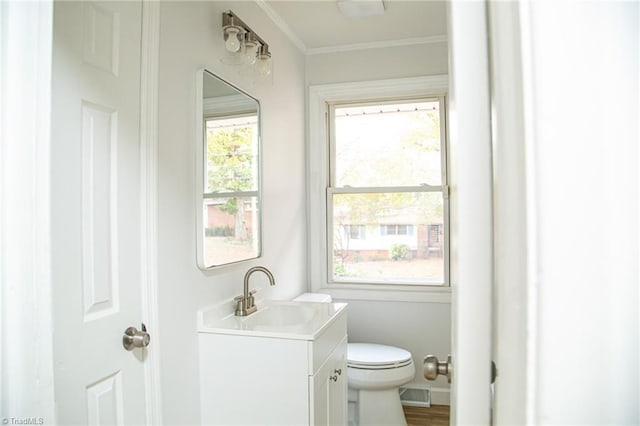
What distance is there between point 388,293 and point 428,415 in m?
0.85

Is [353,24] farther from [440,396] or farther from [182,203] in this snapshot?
[440,396]

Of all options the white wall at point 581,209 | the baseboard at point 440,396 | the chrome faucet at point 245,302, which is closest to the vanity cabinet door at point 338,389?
the chrome faucet at point 245,302

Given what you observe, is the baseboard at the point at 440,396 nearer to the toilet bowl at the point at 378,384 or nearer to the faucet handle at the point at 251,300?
the toilet bowl at the point at 378,384

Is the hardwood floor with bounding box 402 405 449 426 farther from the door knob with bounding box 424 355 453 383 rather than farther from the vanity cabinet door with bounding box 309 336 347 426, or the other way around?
the door knob with bounding box 424 355 453 383

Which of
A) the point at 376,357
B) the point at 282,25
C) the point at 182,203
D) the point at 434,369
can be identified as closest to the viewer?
the point at 434,369

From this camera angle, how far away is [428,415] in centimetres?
282

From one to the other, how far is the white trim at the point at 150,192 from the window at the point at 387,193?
1882 millimetres

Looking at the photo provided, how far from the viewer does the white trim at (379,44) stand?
296 cm

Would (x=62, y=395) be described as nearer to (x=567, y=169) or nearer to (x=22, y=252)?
(x=22, y=252)

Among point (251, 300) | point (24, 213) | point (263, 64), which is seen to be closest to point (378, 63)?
point (263, 64)

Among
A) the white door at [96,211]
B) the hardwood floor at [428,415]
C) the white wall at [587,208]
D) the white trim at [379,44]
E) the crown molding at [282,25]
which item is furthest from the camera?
the white trim at [379,44]

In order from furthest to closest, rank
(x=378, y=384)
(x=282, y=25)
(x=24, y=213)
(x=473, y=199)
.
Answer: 1. (x=282, y=25)
2. (x=378, y=384)
3. (x=24, y=213)
4. (x=473, y=199)

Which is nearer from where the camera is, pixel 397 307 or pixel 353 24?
pixel 353 24

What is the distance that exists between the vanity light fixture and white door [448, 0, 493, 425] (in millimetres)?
1606
